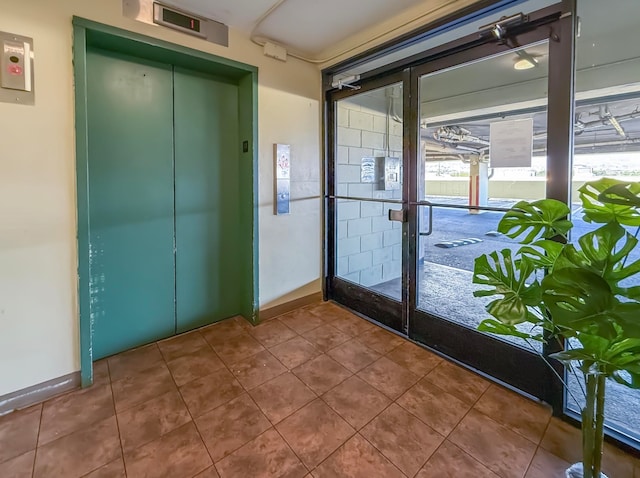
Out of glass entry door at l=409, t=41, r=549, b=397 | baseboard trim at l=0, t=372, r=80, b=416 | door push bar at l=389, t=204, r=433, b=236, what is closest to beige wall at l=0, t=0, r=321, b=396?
baseboard trim at l=0, t=372, r=80, b=416

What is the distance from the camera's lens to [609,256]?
108cm

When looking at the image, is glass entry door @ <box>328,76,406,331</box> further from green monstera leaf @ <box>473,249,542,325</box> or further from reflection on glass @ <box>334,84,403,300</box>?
green monstera leaf @ <box>473,249,542,325</box>

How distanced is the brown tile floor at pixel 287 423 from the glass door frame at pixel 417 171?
141 mm

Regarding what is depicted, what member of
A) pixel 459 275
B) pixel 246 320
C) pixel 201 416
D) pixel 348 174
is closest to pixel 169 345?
pixel 246 320

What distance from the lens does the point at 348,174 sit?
333 centimetres

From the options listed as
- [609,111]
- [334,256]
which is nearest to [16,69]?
[334,256]

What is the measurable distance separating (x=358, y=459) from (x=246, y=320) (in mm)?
1738

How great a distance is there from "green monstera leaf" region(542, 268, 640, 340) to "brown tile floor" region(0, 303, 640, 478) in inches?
32.8

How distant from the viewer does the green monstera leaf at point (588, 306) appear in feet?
3.18

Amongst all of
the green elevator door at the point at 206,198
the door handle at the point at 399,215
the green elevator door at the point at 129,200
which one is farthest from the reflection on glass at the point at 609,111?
the green elevator door at the point at 129,200

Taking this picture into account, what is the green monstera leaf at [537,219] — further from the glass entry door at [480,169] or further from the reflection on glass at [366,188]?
the reflection on glass at [366,188]

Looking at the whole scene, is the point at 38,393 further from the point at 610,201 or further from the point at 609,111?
the point at 609,111

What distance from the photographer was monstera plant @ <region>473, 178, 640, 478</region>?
3.28 feet

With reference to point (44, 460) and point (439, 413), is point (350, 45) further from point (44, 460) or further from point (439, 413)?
point (44, 460)
